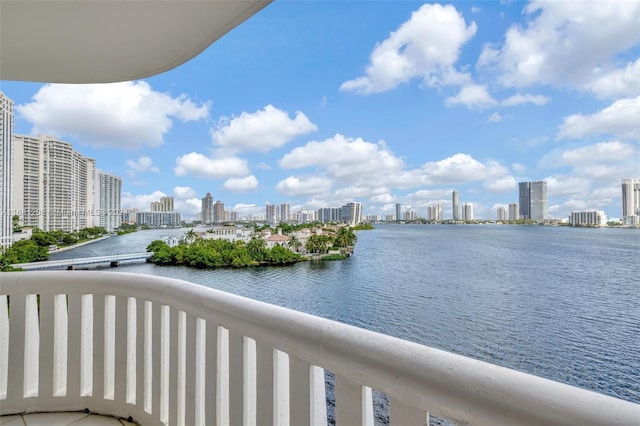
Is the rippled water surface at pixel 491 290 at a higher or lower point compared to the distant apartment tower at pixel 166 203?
lower

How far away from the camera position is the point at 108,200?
3100 millimetres

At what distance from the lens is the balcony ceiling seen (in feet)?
4.42

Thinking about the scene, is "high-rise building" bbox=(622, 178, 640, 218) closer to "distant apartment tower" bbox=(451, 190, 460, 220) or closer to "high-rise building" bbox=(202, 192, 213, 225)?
"distant apartment tower" bbox=(451, 190, 460, 220)

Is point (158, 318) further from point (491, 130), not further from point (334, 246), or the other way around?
point (491, 130)

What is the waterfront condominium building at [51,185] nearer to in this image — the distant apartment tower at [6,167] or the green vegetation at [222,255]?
the distant apartment tower at [6,167]

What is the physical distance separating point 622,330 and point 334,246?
1.68 meters

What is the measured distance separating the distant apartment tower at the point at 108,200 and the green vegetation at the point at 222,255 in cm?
64

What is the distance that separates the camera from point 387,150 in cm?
269

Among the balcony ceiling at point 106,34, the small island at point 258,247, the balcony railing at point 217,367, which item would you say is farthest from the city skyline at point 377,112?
the balcony railing at point 217,367

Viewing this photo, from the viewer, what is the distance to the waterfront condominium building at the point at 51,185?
2.62 meters

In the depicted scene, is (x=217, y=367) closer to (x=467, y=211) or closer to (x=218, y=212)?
(x=467, y=211)

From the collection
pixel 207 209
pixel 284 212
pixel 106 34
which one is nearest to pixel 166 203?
pixel 207 209

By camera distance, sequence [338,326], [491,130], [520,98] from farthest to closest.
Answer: [491,130]
[520,98]
[338,326]

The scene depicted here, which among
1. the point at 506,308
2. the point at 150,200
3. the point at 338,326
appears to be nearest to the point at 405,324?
the point at 506,308
